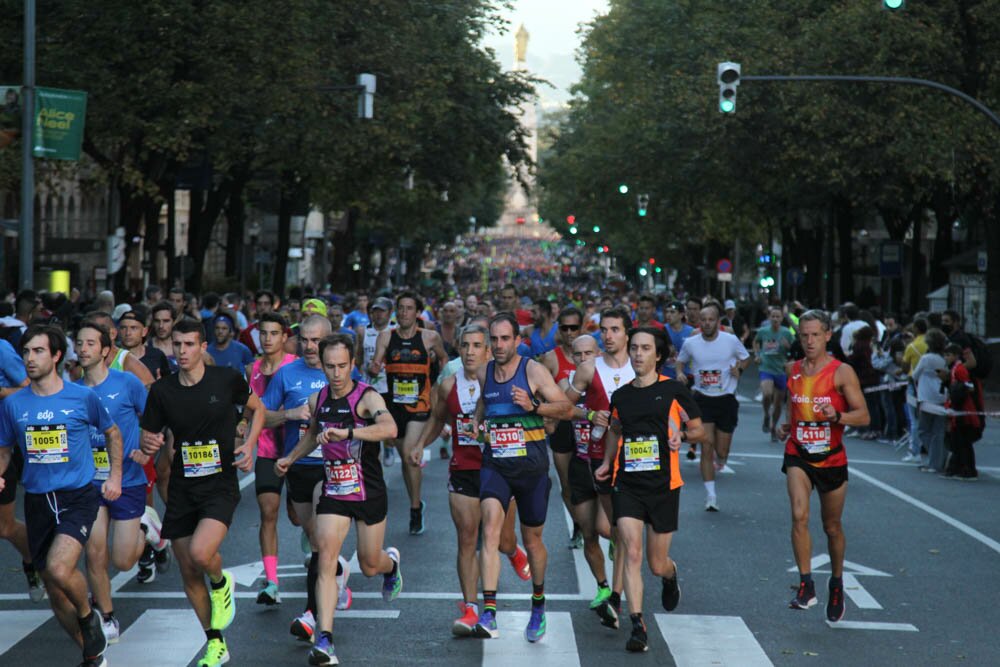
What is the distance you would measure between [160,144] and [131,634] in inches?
824

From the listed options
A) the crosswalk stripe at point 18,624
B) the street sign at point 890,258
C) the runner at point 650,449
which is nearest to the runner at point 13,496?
the crosswalk stripe at point 18,624

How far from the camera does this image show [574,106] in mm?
72875

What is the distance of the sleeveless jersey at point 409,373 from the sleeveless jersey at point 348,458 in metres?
5.50

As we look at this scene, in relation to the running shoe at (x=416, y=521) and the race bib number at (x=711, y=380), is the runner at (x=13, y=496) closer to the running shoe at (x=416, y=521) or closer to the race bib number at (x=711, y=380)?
the running shoe at (x=416, y=521)

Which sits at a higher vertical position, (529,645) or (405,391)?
(405,391)

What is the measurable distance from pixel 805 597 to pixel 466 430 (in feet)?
7.71

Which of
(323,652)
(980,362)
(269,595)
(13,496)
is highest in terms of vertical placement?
(980,362)

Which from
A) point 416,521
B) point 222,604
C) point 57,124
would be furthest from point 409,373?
point 57,124

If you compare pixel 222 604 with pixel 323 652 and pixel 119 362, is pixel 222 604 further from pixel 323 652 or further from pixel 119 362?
pixel 119 362

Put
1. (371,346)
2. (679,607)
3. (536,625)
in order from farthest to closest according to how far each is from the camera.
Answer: (371,346) → (679,607) → (536,625)

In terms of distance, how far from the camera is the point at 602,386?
1059 cm

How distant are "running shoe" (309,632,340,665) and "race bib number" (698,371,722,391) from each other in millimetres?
8187

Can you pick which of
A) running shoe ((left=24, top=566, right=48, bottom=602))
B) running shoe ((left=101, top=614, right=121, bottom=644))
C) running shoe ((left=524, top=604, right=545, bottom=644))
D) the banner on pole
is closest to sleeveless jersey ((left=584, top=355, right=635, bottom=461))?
running shoe ((left=524, top=604, right=545, bottom=644))

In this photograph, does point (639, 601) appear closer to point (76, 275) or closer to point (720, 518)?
point (720, 518)
